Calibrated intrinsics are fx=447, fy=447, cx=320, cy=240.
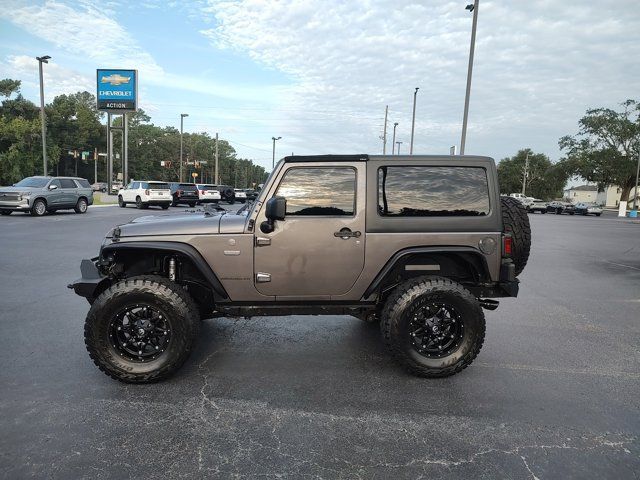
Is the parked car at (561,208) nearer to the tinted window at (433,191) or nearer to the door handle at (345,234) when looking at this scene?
the tinted window at (433,191)

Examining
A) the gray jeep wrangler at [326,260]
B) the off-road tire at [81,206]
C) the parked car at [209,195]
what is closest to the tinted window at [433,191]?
the gray jeep wrangler at [326,260]

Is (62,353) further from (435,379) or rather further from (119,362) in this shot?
(435,379)

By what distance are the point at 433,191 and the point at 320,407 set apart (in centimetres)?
207

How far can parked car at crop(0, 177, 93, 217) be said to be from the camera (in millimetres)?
19172

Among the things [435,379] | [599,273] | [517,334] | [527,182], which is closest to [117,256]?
[435,379]

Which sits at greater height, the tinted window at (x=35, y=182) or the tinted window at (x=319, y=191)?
the tinted window at (x=319, y=191)

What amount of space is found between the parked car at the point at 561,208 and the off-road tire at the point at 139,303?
158 ft

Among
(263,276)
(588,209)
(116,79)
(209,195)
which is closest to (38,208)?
(209,195)

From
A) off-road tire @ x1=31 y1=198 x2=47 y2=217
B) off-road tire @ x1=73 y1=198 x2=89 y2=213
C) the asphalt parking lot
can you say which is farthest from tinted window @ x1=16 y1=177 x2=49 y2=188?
the asphalt parking lot

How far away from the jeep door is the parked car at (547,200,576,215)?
47.1 meters

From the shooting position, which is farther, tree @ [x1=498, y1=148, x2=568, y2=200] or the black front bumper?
tree @ [x1=498, y1=148, x2=568, y2=200]

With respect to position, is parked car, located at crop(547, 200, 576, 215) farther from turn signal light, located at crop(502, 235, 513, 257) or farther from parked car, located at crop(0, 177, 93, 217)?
turn signal light, located at crop(502, 235, 513, 257)

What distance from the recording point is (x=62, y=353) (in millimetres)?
4270

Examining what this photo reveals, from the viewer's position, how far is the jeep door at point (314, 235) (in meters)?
3.82
